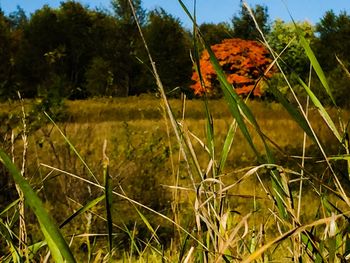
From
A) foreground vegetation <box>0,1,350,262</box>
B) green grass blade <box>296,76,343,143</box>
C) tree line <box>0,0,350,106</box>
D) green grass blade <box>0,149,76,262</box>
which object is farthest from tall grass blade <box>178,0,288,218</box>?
tree line <box>0,0,350,106</box>

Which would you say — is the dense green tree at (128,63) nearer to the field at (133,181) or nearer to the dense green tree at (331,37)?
the dense green tree at (331,37)

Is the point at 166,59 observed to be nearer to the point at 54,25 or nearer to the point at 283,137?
the point at 54,25

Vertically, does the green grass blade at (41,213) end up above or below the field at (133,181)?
above

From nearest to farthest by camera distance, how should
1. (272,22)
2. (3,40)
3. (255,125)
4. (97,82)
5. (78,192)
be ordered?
(255,125)
(78,192)
(3,40)
(97,82)
(272,22)

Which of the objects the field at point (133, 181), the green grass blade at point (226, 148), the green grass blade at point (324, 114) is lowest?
the field at point (133, 181)

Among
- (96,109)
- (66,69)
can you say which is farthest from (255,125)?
(66,69)

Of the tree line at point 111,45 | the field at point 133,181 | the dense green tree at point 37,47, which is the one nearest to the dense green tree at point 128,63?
the tree line at point 111,45

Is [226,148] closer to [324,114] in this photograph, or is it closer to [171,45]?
[324,114]

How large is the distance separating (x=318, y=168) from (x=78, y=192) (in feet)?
15.9

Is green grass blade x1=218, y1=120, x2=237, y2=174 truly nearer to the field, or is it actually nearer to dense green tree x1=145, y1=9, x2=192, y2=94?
the field

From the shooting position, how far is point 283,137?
12.3m

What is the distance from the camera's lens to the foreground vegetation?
2.17 feet

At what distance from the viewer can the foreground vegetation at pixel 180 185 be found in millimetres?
663

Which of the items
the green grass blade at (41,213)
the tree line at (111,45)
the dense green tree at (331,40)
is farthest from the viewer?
the tree line at (111,45)
